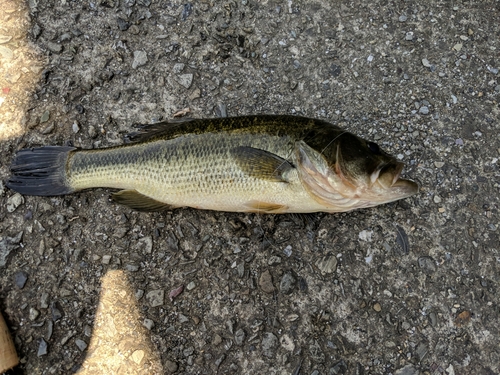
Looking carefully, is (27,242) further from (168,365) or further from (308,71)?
(308,71)

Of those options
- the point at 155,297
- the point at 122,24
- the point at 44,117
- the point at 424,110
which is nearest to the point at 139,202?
the point at 155,297

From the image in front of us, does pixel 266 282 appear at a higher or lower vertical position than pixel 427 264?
lower

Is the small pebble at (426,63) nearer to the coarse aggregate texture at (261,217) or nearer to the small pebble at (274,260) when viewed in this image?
the coarse aggregate texture at (261,217)

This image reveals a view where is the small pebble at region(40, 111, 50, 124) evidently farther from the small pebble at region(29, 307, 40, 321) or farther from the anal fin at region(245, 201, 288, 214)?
the anal fin at region(245, 201, 288, 214)

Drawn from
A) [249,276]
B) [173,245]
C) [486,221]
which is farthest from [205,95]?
[486,221]

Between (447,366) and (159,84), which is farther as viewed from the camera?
(159,84)

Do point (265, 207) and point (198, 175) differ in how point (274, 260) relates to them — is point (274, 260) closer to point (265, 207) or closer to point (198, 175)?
point (265, 207)

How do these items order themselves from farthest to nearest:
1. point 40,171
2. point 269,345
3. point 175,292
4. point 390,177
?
point 40,171 → point 175,292 → point 269,345 → point 390,177
